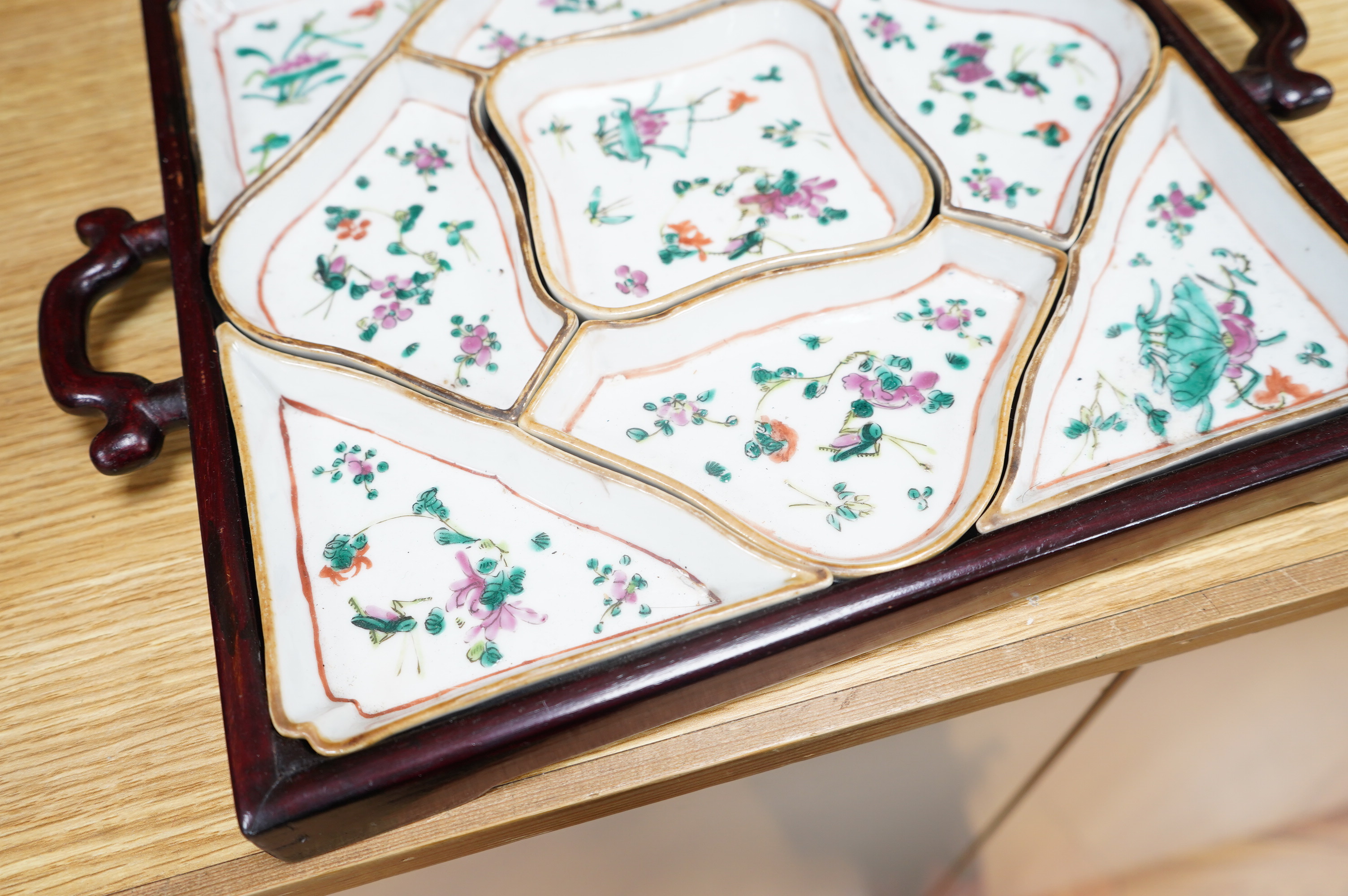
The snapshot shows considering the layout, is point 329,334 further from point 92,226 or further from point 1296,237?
point 1296,237

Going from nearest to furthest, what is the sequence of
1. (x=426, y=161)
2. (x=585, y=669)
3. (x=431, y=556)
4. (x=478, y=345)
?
(x=585, y=669) < (x=431, y=556) < (x=478, y=345) < (x=426, y=161)

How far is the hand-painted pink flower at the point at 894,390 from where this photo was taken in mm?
852

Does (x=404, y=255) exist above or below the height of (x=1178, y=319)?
below

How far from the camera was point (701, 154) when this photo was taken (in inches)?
40.6

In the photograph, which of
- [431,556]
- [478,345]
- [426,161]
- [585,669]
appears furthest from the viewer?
[426,161]

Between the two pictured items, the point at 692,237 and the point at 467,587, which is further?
the point at 692,237

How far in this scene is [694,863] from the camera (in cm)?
97

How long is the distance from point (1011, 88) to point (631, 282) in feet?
1.60

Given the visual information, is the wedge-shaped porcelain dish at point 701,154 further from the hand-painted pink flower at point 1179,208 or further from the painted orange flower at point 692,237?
the hand-painted pink flower at point 1179,208

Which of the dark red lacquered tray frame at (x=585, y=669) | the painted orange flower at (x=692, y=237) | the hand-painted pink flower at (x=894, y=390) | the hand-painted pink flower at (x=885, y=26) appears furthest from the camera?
the hand-painted pink flower at (x=885, y=26)

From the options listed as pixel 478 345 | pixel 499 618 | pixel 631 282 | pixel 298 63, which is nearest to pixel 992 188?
pixel 631 282

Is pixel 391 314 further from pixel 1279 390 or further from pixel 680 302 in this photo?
pixel 1279 390

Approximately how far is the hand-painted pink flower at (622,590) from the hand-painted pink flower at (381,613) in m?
0.18

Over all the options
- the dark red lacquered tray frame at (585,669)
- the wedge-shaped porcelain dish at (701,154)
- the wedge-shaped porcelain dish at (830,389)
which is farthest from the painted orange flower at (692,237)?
the dark red lacquered tray frame at (585,669)
